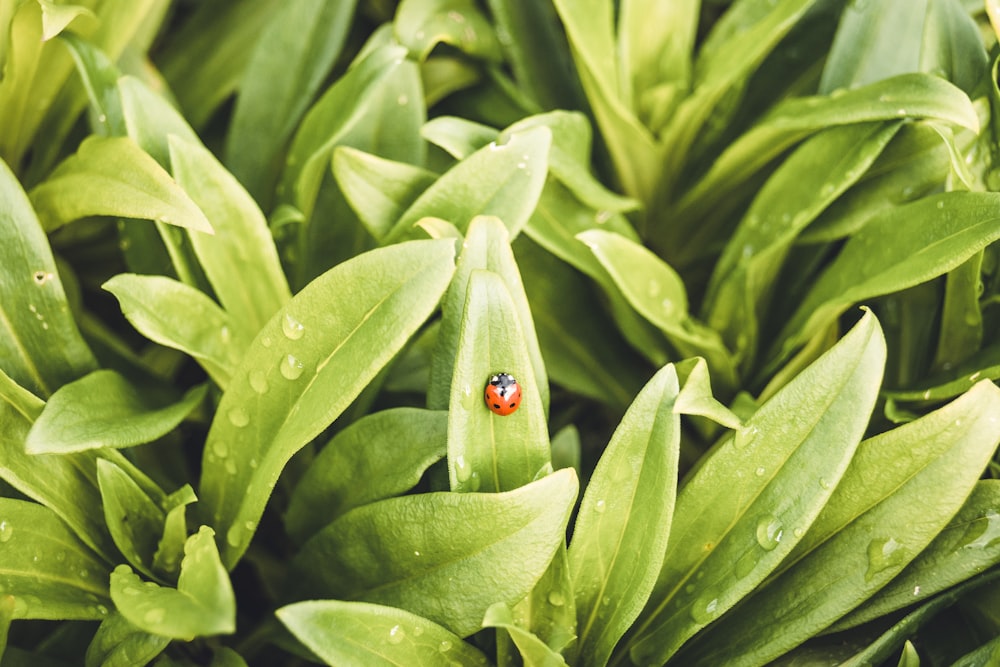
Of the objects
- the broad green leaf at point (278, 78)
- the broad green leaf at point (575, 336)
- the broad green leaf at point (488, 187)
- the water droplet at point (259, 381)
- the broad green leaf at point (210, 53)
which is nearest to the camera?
the water droplet at point (259, 381)

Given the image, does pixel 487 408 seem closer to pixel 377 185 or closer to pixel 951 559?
pixel 377 185

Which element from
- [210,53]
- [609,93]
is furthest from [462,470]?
[210,53]

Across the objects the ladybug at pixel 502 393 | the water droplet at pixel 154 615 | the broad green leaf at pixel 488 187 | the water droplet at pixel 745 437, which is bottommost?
the water droplet at pixel 745 437

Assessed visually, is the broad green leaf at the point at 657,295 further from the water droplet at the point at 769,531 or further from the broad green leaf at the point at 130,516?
the broad green leaf at the point at 130,516

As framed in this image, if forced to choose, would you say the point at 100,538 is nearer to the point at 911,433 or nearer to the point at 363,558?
the point at 363,558

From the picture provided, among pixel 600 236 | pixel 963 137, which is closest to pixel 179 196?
pixel 600 236

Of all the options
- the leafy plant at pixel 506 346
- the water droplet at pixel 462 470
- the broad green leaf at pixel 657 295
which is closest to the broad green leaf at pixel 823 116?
the leafy plant at pixel 506 346
